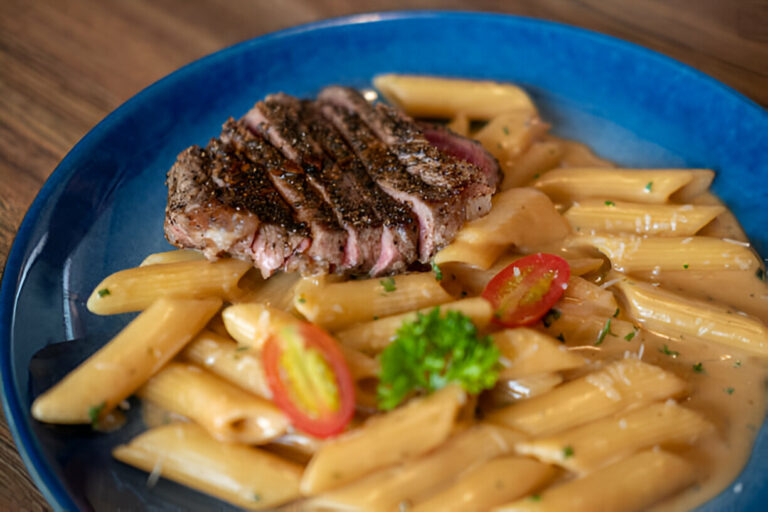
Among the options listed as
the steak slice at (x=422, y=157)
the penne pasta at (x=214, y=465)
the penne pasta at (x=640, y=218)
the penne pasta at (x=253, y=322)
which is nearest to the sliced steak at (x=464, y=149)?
the steak slice at (x=422, y=157)

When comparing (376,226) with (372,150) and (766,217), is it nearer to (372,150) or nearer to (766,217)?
(372,150)

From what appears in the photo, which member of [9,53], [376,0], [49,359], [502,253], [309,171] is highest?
[376,0]

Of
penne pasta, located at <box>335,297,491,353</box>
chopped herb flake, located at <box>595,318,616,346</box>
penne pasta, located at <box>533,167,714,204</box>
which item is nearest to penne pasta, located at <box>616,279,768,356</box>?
chopped herb flake, located at <box>595,318,616,346</box>

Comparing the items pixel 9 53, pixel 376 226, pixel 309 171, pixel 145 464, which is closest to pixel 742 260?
pixel 376 226

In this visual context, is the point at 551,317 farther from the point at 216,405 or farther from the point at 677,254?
the point at 216,405

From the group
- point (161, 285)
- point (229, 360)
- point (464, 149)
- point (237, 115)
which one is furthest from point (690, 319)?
point (237, 115)

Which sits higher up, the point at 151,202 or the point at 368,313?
the point at 151,202

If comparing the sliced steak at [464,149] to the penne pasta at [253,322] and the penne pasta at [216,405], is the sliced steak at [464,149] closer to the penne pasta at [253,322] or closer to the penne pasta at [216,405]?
the penne pasta at [253,322]
